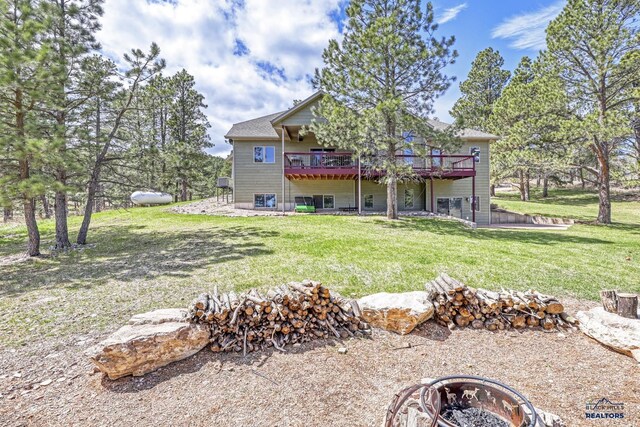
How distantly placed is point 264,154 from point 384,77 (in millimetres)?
8885

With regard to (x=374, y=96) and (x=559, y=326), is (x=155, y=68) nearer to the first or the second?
(x=374, y=96)

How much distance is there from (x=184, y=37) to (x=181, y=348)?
10272 mm

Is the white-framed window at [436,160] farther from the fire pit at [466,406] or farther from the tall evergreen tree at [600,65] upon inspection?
the fire pit at [466,406]

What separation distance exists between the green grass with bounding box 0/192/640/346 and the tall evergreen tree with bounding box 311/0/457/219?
13.3 feet

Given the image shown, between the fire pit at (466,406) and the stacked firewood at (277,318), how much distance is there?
1747 mm

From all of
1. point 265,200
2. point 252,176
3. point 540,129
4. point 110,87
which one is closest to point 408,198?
point 540,129

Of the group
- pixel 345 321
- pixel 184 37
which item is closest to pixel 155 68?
pixel 184 37

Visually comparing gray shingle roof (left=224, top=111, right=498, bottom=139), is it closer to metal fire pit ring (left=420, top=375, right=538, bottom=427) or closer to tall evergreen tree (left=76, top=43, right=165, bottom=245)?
tall evergreen tree (left=76, top=43, right=165, bottom=245)

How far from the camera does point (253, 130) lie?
18.6 metres

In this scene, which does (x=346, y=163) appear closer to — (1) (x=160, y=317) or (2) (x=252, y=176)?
(2) (x=252, y=176)

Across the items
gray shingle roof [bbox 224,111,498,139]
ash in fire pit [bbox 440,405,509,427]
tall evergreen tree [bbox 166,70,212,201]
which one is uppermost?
tall evergreen tree [bbox 166,70,212,201]

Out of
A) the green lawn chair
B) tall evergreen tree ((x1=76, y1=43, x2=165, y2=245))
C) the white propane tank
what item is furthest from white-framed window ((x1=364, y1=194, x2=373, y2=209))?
the white propane tank

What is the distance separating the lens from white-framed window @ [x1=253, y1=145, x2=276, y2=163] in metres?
18.3

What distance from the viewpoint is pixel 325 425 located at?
272 centimetres
